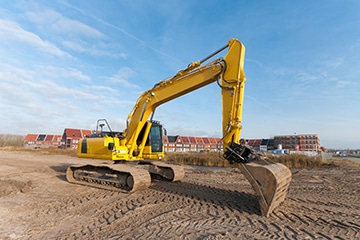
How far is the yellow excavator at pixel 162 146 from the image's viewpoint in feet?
18.3

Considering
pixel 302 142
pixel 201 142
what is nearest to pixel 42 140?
pixel 201 142

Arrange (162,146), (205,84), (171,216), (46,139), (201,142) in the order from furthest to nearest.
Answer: (201,142) < (46,139) < (162,146) < (205,84) < (171,216)

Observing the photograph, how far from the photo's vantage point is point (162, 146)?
1035cm

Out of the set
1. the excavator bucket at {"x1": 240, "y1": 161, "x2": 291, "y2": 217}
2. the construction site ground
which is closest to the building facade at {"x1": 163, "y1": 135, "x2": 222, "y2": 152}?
the construction site ground

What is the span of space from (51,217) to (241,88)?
19.0 ft

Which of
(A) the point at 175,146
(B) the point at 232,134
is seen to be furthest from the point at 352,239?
(A) the point at 175,146

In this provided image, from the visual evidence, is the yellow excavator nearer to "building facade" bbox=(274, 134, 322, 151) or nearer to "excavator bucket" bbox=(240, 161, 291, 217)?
"excavator bucket" bbox=(240, 161, 291, 217)

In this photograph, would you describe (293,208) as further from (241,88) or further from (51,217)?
(51,217)

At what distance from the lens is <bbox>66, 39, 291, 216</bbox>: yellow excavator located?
18.3ft

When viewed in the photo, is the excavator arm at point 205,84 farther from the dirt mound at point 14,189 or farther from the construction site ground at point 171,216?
the dirt mound at point 14,189

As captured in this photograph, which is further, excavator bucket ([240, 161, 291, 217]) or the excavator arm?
the excavator arm

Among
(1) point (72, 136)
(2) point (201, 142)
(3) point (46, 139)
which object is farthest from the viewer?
(2) point (201, 142)

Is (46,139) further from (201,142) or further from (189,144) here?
(201,142)

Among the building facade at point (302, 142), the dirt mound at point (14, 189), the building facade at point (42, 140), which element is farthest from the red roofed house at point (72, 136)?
the building facade at point (302, 142)
